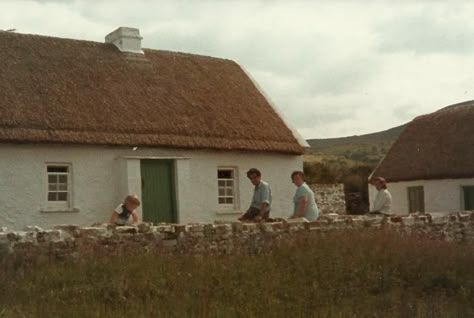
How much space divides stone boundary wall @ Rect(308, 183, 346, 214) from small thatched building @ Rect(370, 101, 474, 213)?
4.71 feet

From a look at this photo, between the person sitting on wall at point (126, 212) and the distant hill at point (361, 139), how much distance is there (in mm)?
53537

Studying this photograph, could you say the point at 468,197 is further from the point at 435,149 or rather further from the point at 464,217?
the point at 464,217

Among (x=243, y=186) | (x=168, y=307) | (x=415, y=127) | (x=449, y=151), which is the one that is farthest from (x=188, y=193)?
(x=415, y=127)

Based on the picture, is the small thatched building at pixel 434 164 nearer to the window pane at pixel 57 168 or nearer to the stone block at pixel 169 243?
the window pane at pixel 57 168

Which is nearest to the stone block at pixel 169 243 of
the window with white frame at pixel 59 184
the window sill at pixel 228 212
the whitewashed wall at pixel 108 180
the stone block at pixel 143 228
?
the stone block at pixel 143 228

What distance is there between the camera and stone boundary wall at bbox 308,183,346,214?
101 ft

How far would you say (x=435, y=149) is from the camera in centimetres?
2869

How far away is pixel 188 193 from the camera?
1934cm

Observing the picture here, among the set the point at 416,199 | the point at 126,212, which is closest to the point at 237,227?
the point at 126,212

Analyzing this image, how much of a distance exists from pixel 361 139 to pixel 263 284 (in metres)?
62.7

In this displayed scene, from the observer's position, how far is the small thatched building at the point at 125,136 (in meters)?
17.1

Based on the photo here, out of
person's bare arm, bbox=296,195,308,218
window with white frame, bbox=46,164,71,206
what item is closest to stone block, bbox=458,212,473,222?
person's bare arm, bbox=296,195,308,218

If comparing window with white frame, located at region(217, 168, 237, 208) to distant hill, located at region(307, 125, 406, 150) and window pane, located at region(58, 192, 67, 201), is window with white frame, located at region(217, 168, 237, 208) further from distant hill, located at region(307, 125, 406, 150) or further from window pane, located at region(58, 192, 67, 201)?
distant hill, located at region(307, 125, 406, 150)

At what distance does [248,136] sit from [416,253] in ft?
28.4
